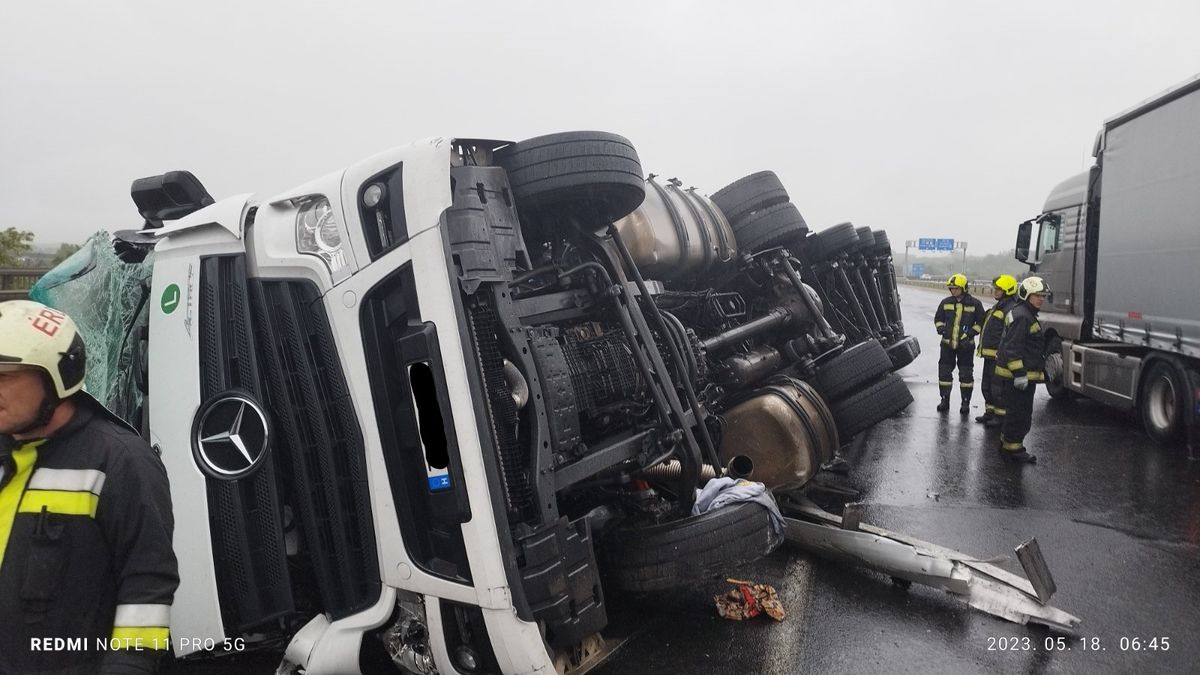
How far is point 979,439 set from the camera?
23.7ft

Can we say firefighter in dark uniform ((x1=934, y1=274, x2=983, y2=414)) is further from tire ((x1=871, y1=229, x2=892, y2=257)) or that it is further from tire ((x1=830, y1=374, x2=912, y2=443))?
tire ((x1=830, y1=374, x2=912, y2=443))

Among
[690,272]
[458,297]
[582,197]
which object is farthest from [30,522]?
[690,272]

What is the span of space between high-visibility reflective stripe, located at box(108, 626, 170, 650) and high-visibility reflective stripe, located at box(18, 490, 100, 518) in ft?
0.91

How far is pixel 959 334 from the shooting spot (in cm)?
851

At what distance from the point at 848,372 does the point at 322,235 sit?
3.62 meters

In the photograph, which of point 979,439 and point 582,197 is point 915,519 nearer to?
point 979,439

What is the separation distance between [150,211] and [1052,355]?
9606 millimetres

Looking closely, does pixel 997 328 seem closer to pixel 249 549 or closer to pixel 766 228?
pixel 766 228

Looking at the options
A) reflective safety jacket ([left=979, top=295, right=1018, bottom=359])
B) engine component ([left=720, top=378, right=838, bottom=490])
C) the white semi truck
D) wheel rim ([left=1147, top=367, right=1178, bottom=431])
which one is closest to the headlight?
engine component ([left=720, top=378, right=838, bottom=490])

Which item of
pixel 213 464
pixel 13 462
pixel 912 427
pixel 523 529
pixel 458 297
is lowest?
pixel 912 427

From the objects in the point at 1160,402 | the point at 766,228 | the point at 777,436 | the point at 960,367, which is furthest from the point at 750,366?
the point at 960,367

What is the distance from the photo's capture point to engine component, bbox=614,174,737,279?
4.07 metres

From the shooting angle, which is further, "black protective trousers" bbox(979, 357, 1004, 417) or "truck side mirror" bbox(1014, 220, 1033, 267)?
"truck side mirror" bbox(1014, 220, 1033, 267)

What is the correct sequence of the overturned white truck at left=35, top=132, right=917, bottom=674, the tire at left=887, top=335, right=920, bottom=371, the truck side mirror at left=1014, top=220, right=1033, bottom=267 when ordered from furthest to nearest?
1. the truck side mirror at left=1014, top=220, right=1033, bottom=267
2. the tire at left=887, top=335, right=920, bottom=371
3. the overturned white truck at left=35, top=132, right=917, bottom=674
